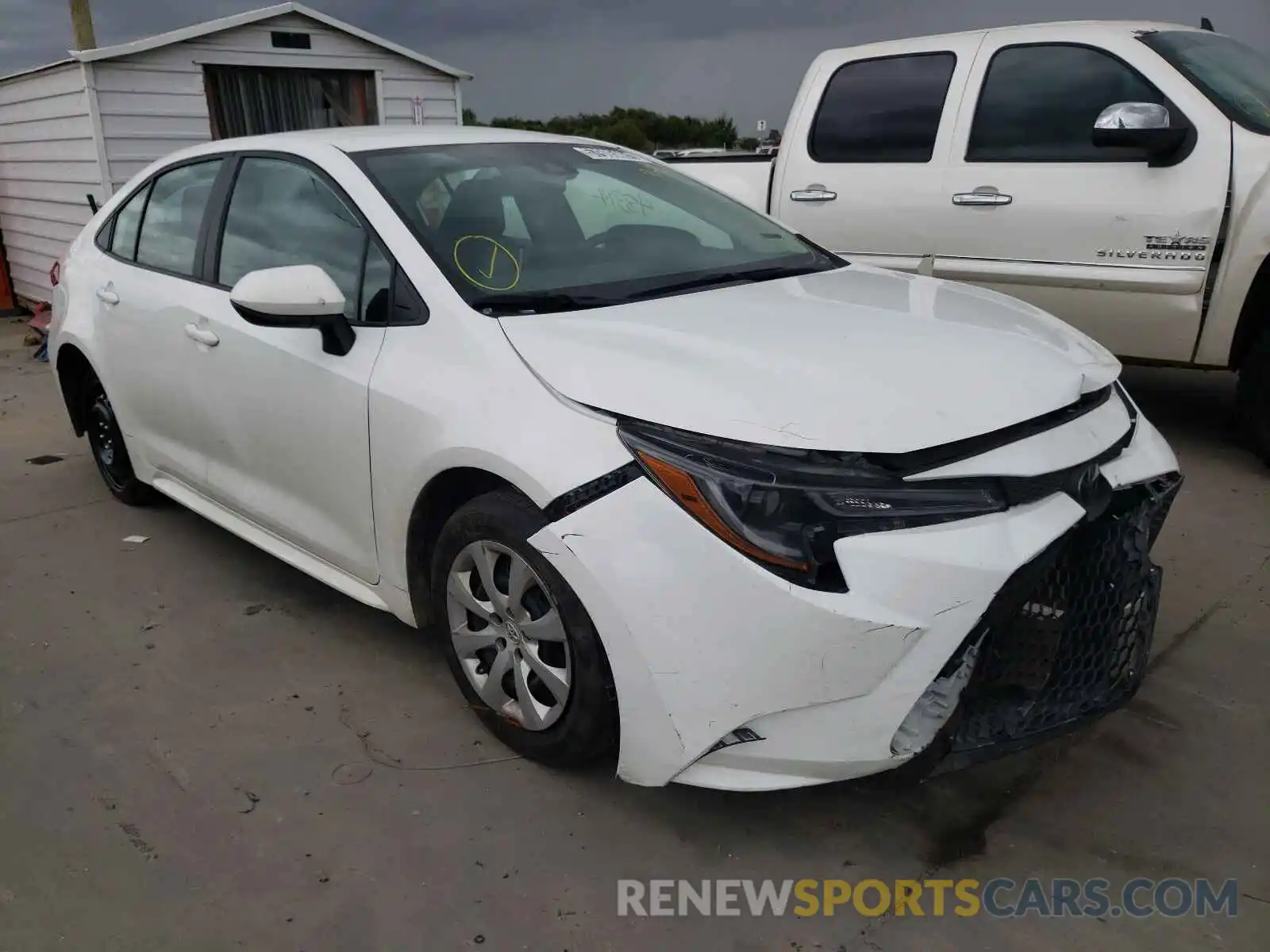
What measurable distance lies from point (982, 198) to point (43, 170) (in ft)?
27.4

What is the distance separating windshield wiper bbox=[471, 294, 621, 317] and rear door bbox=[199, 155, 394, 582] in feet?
1.13

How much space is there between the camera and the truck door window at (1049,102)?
4688 mm

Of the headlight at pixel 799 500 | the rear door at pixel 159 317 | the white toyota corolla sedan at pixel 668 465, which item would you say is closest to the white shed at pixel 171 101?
the rear door at pixel 159 317

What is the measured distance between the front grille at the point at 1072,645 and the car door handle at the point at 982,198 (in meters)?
2.94

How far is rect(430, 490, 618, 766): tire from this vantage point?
2.28 meters

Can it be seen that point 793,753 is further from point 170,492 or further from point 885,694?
point 170,492

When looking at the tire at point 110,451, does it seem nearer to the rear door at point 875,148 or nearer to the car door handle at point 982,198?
the rear door at point 875,148

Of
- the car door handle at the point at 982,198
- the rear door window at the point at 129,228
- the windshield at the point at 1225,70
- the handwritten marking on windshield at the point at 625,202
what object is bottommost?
the rear door window at the point at 129,228

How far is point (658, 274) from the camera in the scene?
2.90 metres

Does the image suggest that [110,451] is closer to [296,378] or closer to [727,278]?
[296,378]

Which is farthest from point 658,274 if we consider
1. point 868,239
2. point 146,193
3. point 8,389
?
point 8,389

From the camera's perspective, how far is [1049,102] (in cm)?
487

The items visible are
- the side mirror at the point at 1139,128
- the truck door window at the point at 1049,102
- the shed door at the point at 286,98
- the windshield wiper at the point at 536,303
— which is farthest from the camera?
the shed door at the point at 286,98

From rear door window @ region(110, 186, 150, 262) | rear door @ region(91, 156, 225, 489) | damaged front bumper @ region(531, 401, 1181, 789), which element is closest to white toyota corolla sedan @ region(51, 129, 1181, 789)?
damaged front bumper @ region(531, 401, 1181, 789)
